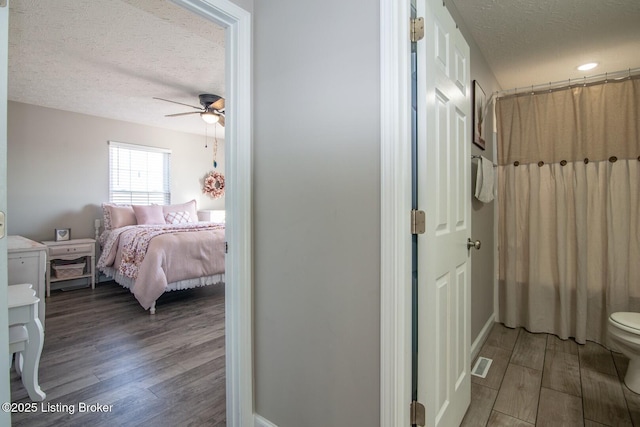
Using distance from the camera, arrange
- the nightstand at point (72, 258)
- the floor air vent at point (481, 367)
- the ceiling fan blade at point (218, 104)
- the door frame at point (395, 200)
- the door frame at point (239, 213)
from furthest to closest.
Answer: the nightstand at point (72, 258) → the ceiling fan blade at point (218, 104) → the floor air vent at point (481, 367) → the door frame at point (239, 213) → the door frame at point (395, 200)

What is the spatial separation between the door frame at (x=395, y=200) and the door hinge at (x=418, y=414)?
8cm

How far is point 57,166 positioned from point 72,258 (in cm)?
132

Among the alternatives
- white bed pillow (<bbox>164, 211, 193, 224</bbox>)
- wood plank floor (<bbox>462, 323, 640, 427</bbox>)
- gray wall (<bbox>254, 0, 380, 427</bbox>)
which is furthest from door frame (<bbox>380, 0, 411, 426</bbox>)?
white bed pillow (<bbox>164, 211, 193, 224</bbox>)

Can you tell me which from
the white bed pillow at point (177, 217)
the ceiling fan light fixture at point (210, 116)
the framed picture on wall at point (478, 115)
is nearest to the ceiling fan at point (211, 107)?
the ceiling fan light fixture at point (210, 116)

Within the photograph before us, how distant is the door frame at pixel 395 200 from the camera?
3.42 ft

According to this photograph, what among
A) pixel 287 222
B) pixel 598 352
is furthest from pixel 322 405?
pixel 598 352

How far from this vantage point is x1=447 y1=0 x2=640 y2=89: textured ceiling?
1.87m

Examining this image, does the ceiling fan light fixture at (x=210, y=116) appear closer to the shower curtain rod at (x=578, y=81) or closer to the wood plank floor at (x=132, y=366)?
the wood plank floor at (x=132, y=366)

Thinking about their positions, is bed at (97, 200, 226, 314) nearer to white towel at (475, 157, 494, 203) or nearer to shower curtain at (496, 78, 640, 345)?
white towel at (475, 157, 494, 203)

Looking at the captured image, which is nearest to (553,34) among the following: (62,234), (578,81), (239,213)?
(578,81)

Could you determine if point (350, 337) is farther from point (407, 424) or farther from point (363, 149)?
point (363, 149)

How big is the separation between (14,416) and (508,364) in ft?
10.1

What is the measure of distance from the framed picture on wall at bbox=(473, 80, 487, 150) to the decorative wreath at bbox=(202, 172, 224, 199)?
4.89 metres

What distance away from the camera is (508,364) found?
2139 mm
